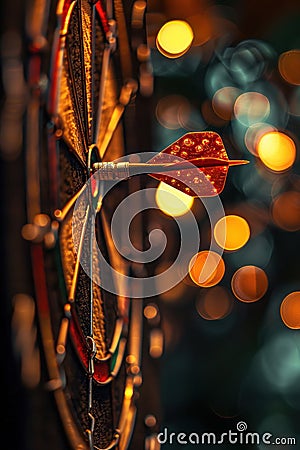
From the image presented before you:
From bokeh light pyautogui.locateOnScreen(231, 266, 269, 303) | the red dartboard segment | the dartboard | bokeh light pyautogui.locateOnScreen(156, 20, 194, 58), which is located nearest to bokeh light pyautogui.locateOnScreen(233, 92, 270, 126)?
bokeh light pyautogui.locateOnScreen(156, 20, 194, 58)

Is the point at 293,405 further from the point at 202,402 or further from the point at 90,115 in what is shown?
the point at 90,115

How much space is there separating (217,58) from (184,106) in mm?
85

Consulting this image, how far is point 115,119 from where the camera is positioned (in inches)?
24.0

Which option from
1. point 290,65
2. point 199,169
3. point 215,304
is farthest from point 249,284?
point 199,169

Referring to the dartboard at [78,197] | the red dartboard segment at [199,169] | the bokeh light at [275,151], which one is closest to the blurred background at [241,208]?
the bokeh light at [275,151]

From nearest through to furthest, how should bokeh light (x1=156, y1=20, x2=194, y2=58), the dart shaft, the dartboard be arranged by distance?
1. the dartboard
2. the dart shaft
3. bokeh light (x1=156, y1=20, x2=194, y2=58)

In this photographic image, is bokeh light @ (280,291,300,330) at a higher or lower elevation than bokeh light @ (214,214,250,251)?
lower

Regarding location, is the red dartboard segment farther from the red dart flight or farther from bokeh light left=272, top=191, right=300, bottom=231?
bokeh light left=272, top=191, right=300, bottom=231

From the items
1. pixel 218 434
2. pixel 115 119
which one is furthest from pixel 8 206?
pixel 218 434

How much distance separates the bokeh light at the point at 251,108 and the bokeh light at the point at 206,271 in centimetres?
19

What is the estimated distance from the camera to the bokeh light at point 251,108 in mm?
1094

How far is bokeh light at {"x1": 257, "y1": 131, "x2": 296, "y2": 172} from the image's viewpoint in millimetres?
1088

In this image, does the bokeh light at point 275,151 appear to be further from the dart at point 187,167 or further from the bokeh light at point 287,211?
the dart at point 187,167

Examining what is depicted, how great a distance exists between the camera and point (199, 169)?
0.48m
